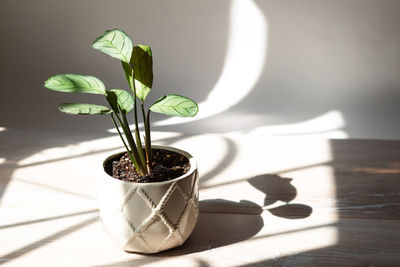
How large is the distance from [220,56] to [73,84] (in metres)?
1.73

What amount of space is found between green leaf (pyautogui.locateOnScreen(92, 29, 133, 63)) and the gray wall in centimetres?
148

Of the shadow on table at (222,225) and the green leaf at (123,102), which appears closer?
the green leaf at (123,102)

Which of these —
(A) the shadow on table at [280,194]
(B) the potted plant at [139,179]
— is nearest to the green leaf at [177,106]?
(B) the potted plant at [139,179]

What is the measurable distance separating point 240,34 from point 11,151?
4.52 ft

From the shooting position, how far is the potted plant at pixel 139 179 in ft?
4.29

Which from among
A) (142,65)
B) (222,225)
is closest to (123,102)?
(142,65)

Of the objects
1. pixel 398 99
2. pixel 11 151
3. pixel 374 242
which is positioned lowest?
pixel 374 242

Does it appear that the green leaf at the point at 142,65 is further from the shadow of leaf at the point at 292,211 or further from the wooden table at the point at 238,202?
the shadow of leaf at the point at 292,211

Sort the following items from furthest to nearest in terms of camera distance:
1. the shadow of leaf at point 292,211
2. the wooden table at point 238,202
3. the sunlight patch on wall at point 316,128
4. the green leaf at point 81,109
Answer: the sunlight patch on wall at point 316,128
the shadow of leaf at point 292,211
the wooden table at point 238,202
the green leaf at point 81,109

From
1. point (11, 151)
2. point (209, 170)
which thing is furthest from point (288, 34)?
point (11, 151)

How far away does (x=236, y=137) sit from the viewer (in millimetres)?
2178

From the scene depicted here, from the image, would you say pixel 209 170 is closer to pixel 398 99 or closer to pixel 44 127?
pixel 44 127

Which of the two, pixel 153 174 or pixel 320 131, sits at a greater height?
pixel 320 131

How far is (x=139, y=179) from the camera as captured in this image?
1.39 m
